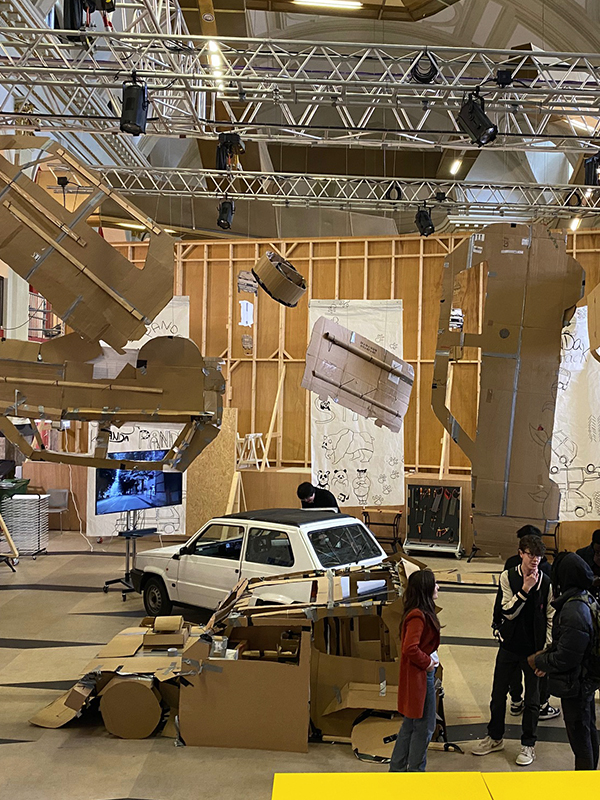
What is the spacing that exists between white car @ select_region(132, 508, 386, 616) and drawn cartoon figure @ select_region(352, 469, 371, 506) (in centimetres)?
402

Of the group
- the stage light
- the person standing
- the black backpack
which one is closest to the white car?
the person standing

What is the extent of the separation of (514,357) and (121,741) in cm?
437

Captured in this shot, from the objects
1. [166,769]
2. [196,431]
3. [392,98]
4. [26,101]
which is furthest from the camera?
[26,101]

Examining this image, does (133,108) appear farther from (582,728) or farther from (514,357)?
(582,728)

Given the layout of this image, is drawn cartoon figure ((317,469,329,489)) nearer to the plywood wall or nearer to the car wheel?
the plywood wall

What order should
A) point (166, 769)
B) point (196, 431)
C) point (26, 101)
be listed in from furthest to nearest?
point (26, 101) < point (196, 431) < point (166, 769)

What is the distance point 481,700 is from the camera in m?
6.55

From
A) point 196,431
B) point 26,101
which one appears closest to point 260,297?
point 26,101

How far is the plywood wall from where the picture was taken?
49.9 ft

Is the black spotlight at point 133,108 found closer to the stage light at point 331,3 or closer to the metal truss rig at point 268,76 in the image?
the metal truss rig at point 268,76

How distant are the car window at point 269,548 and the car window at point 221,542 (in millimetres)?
203

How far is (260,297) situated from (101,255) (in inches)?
425

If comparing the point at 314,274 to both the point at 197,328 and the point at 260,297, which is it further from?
the point at 197,328

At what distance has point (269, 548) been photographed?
7.69 m
